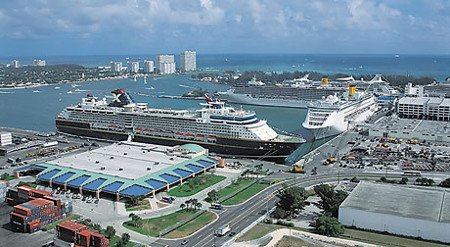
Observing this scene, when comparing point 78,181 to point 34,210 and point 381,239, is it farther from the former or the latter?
point 381,239

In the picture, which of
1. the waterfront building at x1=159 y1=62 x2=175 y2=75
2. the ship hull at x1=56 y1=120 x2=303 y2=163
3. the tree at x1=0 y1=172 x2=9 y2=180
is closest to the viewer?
the tree at x1=0 y1=172 x2=9 y2=180

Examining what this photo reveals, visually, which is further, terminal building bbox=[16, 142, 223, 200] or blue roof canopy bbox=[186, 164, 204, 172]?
blue roof canopy bbox=[186, 164, 204, 172]

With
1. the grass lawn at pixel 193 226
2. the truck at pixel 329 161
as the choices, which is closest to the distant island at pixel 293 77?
the truck at pixel 329 161

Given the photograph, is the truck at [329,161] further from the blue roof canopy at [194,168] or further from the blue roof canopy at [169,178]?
the blue roof canopy at [169,178]

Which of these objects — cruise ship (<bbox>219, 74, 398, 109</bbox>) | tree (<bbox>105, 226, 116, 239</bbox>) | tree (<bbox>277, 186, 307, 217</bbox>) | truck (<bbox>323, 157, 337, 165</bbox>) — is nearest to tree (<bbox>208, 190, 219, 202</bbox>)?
tree (<bbox>277, 186, 307, 217</bbox>)

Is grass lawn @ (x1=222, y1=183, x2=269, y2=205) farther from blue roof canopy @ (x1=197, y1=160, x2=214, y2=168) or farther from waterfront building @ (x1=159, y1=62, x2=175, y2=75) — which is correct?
waterfront building @ (x1=159, y1=62, x2=175, y2=75)
